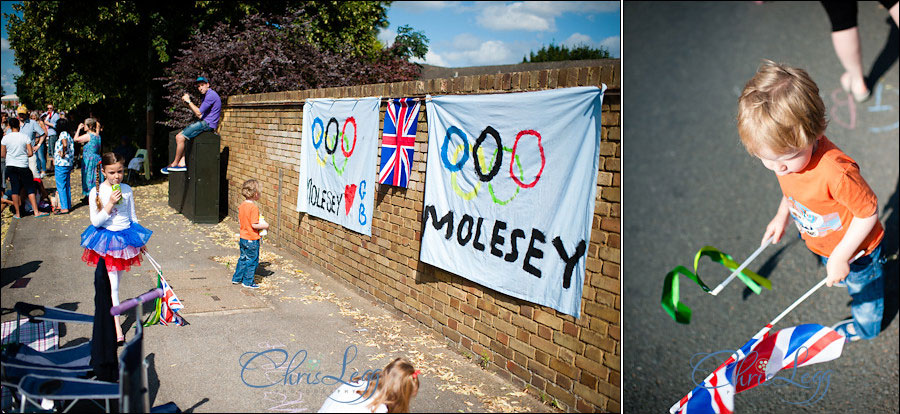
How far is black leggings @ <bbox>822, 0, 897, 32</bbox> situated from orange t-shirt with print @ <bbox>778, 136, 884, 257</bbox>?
24cm

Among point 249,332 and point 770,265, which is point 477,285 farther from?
point 770,265

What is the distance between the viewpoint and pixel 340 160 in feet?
20.4

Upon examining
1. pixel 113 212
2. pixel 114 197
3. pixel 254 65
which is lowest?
pixel 113 212

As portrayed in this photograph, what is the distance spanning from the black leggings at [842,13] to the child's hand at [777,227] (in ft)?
1.49

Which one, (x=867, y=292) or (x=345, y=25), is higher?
(x=345, y=25)

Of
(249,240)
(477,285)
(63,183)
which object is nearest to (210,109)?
(63,183)

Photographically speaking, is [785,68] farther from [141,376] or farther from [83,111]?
[83,111]

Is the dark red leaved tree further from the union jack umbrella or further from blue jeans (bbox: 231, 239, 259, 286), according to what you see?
the union jack umbrella

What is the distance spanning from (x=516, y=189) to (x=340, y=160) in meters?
3.07

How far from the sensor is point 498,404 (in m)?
3.39

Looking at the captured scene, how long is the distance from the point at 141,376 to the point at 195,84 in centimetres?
1100

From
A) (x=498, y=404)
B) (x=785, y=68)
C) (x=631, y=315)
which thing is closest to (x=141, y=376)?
(x=498, y=404)

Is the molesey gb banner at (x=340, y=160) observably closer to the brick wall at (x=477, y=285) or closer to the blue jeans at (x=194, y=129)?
the brick wall at (x=477, y=285)

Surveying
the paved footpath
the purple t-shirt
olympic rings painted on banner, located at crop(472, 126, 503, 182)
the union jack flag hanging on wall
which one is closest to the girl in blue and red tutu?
the paved footpath
